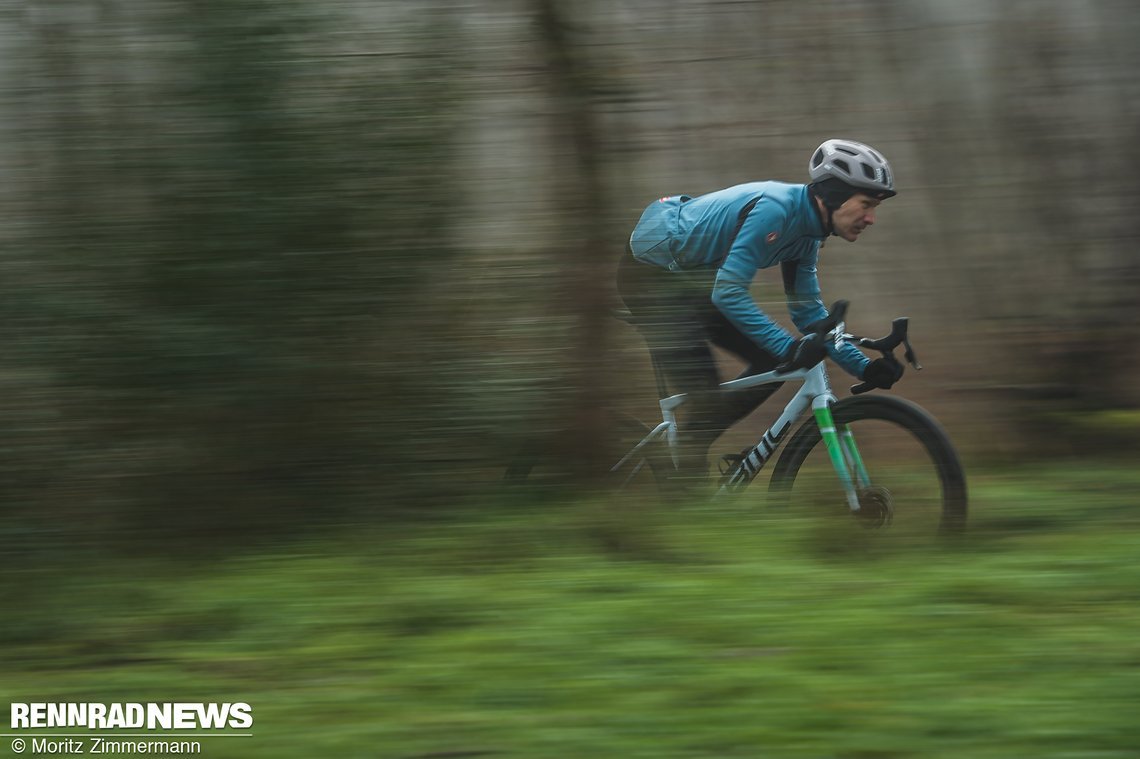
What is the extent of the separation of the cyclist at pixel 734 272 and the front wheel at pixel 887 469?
0.20 meters

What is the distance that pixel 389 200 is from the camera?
509 cm

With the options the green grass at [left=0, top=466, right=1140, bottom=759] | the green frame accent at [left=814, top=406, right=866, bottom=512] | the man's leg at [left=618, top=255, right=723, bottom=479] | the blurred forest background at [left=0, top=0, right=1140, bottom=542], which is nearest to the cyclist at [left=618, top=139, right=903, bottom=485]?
the man's leg at [left=618, top=255, right=723, bottom=479]

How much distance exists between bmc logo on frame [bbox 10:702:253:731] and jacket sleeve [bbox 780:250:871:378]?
3.15 meters

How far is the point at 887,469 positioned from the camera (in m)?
5.27

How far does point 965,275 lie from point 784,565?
2716 millimetres

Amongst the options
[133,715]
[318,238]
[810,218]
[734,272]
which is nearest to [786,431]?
[734,272]

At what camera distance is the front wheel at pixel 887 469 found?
5.16 meters

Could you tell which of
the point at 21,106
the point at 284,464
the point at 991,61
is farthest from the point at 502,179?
the point at 991,61

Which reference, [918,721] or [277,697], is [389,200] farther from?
[918,721]

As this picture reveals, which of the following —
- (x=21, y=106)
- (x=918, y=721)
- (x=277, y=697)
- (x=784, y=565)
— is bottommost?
(x=918, y=721)

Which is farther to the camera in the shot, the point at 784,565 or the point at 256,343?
the point at 256,343

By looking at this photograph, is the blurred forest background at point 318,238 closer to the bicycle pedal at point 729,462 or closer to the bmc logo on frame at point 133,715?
the bicycle pedal at point 729,462

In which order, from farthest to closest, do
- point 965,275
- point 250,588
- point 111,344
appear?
point 965,275, point 111,344, point 250,588

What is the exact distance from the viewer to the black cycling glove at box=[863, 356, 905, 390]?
5.45 meters
